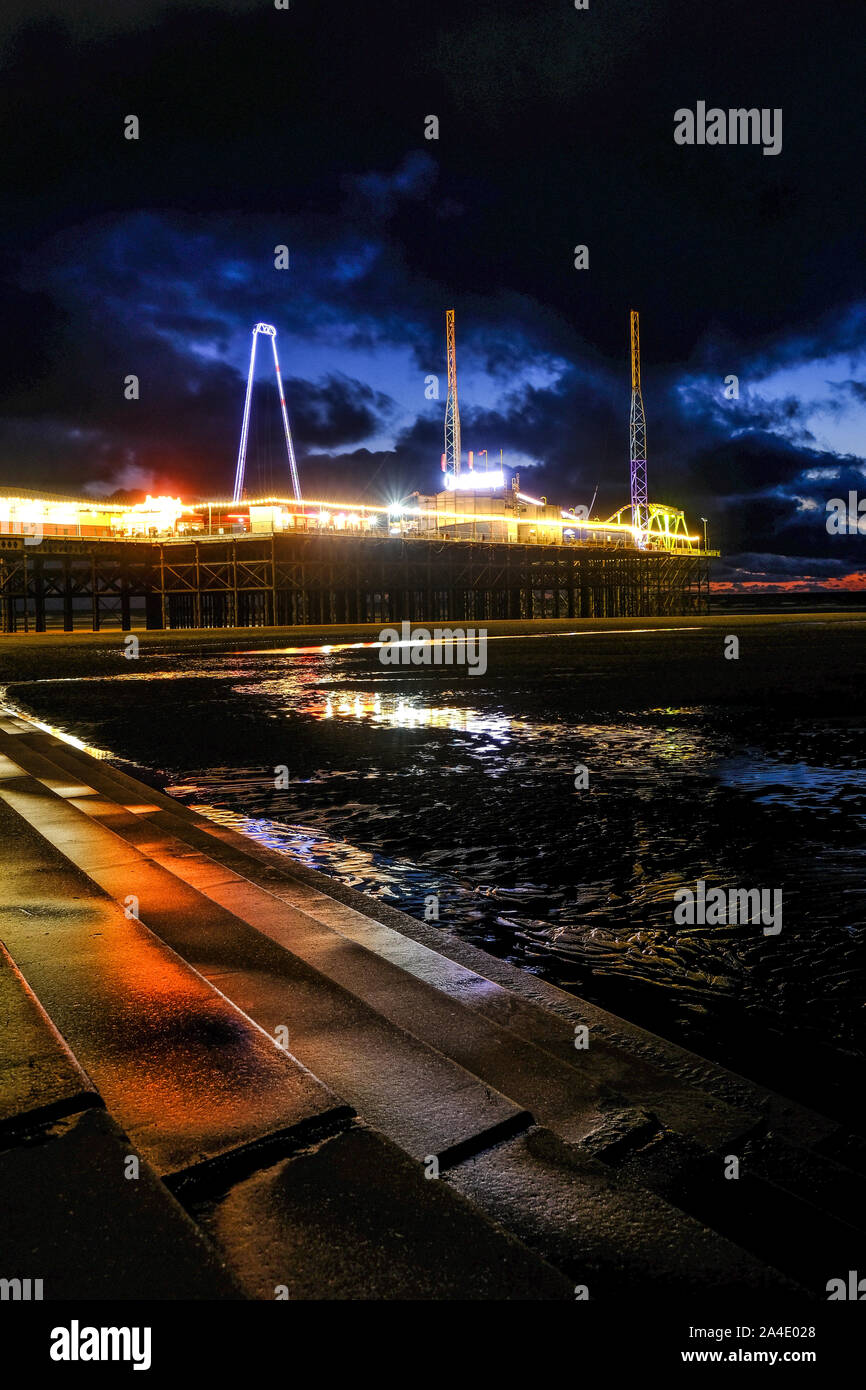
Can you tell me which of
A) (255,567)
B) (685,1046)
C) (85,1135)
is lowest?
(685,1046)

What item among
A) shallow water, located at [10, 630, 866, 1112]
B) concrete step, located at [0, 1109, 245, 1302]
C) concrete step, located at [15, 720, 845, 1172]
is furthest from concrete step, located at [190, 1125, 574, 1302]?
shallow water, located at [10, 630, 866, 1112]

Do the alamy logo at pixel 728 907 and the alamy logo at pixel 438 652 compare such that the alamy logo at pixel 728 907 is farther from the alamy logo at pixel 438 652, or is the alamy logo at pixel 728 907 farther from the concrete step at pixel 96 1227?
the alamy logo at pixel 438 652

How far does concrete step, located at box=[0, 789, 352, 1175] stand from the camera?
263 centimetres

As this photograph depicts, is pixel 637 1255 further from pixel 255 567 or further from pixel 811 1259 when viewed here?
pixel 255 567

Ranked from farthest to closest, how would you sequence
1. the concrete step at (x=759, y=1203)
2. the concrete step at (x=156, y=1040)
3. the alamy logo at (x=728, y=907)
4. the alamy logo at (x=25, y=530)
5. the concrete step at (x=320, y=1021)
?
the alamy logo at (x=25, y=530), the alamy logo at (x=728, y=907), the concrete step at (x=320, y=1021), the concrete step at (x=156, y=1040), the concrete step at (x=759, y=1203)

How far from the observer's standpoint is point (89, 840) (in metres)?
6.30

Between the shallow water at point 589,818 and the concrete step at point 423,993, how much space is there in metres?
0.46

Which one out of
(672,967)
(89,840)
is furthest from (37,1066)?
(89,840)

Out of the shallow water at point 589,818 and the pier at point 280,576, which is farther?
the pier at point 280,576

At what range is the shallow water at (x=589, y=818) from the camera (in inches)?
164
